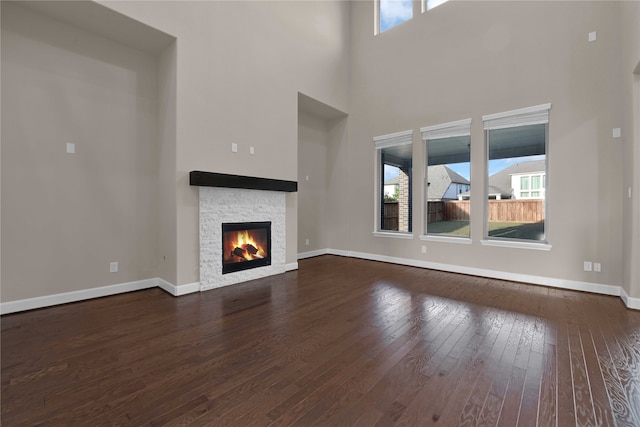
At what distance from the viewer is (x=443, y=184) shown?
523cm

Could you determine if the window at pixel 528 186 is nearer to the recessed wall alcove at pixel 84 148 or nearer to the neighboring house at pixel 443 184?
the neighboring house at pixel 443 184

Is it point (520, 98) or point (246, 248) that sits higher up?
point (520, 98)

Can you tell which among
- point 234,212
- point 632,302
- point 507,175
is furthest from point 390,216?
point 632,302

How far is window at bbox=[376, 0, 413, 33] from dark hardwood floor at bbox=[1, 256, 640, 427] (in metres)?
5.50

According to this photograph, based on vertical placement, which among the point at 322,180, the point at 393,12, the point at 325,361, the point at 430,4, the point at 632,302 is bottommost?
the point at 325,361

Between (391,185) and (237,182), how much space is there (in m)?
3.33

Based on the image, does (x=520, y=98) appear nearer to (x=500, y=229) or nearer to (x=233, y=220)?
(x=500, y=229)

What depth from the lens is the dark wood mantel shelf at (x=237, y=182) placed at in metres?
3.71

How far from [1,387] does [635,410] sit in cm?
379

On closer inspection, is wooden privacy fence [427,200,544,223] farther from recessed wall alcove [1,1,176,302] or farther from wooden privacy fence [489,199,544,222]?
recessed wall alcove [1,1,176,302]

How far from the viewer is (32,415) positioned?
1546mm

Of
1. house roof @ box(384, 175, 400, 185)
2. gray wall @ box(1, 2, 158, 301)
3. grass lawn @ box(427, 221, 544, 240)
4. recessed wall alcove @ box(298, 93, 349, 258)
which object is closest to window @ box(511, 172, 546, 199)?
grass lawn @ box(427, 221, 544, 240)

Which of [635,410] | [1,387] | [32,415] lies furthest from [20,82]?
[635,410]

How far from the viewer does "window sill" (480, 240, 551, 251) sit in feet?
13.4
